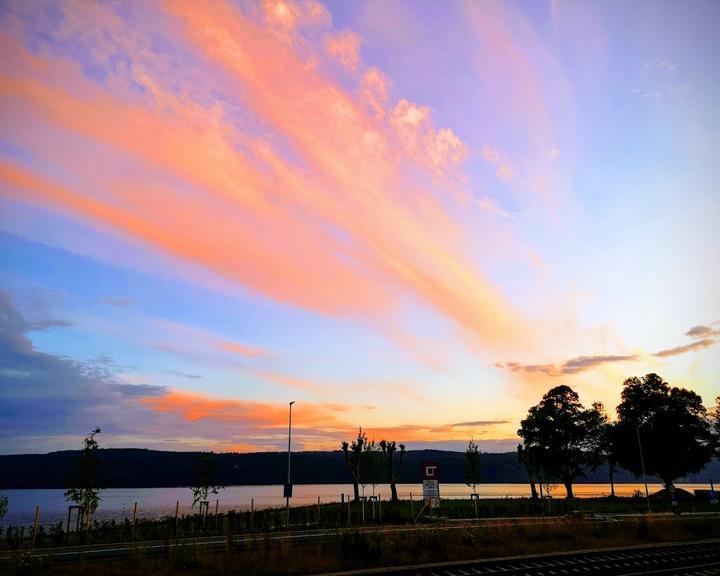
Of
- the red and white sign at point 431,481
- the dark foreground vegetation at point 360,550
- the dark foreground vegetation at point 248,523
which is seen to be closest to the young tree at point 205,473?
the dark foreground vegetation at point 248,523

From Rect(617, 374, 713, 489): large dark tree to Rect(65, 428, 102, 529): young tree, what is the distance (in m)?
61.7

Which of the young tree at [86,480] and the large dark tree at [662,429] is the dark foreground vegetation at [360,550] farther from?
the large dark tree at [662,429]

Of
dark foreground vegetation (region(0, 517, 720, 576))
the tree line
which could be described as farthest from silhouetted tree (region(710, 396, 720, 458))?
dark foreground vegetation (region(0, 517, 720, 576))

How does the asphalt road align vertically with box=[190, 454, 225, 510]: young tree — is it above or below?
below

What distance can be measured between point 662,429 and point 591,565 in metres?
55.6

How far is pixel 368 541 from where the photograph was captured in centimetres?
2442

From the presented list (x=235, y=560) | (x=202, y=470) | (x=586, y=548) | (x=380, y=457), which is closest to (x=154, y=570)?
(x=235, y=560)

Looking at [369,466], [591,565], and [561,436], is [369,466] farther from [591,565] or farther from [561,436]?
[591,565]

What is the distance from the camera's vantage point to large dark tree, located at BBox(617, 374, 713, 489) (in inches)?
2635

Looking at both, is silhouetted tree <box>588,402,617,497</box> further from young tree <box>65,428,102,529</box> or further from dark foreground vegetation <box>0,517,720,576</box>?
young tree <box>65,428,102,529</box>

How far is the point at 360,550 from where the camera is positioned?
76.6 feet

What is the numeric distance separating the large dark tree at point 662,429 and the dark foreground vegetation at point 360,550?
3742 cm

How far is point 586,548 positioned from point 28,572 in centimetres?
2707

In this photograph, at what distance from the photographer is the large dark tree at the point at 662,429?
6694 centimetres
